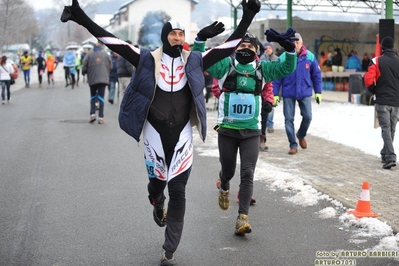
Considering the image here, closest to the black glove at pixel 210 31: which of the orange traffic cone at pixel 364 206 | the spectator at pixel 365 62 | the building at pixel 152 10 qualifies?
the orange traffic cone at pixel 364 206

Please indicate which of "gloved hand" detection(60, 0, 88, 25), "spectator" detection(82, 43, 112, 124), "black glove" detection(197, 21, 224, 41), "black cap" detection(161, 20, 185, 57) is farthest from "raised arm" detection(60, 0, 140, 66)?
"spectator" detection(82, 43, 112, 124)

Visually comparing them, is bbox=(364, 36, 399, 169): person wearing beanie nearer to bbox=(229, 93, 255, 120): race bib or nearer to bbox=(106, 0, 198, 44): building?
bbox=(229, 93, 255, 120): race bib

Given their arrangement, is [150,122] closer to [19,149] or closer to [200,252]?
[200,252]

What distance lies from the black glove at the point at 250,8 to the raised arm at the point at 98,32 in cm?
96

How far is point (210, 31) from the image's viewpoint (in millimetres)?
5855

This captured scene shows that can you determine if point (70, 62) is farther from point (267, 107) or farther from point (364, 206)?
point (364, 206)

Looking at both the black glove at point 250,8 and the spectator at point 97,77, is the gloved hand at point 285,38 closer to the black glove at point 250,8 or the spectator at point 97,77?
the black glove at point 250,8

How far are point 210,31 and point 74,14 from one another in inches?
45.8

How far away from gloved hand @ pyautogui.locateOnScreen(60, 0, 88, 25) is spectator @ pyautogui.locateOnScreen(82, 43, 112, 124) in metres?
10.9

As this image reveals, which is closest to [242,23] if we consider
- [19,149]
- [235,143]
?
[235,143]

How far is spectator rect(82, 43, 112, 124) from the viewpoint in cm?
1641

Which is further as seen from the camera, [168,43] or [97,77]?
[97,77]

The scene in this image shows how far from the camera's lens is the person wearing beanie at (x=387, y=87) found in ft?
34.2

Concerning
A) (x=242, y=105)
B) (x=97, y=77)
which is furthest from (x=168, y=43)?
(x=97, y=77)
